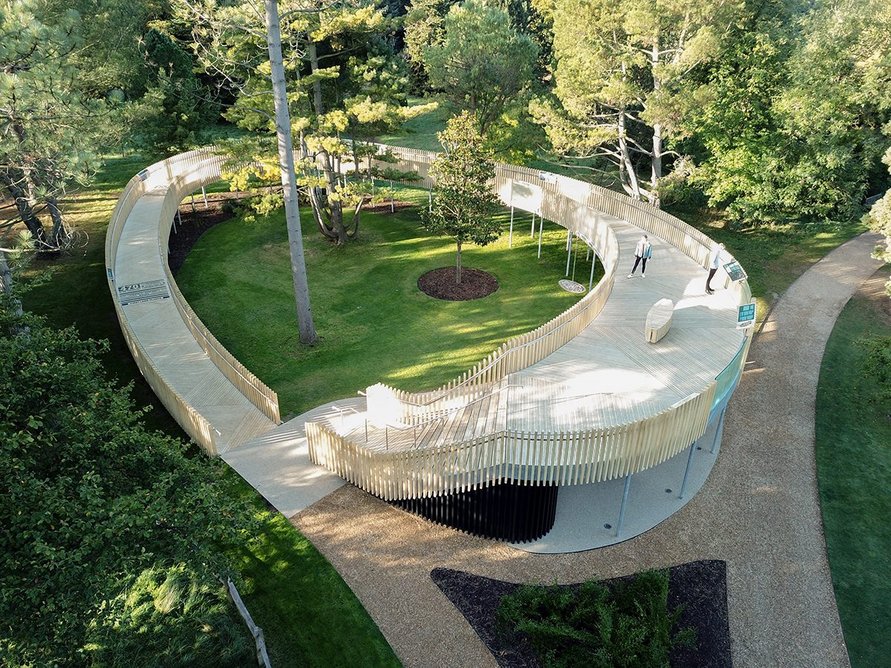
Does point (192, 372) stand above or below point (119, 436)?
below

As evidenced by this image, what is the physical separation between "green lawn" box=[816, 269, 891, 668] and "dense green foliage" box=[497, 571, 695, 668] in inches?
133

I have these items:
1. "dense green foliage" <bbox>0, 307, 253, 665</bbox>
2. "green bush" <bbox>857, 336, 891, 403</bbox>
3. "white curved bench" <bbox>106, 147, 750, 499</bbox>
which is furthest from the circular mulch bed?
"dense green foliage" <bbox>0, 307, 253, 665</bbox>

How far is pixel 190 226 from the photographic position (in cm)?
2991

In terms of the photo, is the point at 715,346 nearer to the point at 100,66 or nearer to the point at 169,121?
the point at 100,66

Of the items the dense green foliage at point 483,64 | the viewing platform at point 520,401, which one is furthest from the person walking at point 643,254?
the dense green foliage at point 483,64

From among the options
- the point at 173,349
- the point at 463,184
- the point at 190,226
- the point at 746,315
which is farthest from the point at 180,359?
the point at 190,226

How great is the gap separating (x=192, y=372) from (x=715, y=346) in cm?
1313

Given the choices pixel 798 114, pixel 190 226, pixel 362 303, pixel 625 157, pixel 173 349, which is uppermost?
pixel 798 114

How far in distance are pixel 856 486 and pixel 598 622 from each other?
7.89m

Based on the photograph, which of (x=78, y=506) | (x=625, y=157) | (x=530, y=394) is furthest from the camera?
(x=625, y=157)

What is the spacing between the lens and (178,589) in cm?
1019

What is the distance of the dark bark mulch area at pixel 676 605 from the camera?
10641 millimetres

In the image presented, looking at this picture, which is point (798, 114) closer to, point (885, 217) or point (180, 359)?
point (885, 217)

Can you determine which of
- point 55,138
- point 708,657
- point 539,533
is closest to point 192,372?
point 55,138
